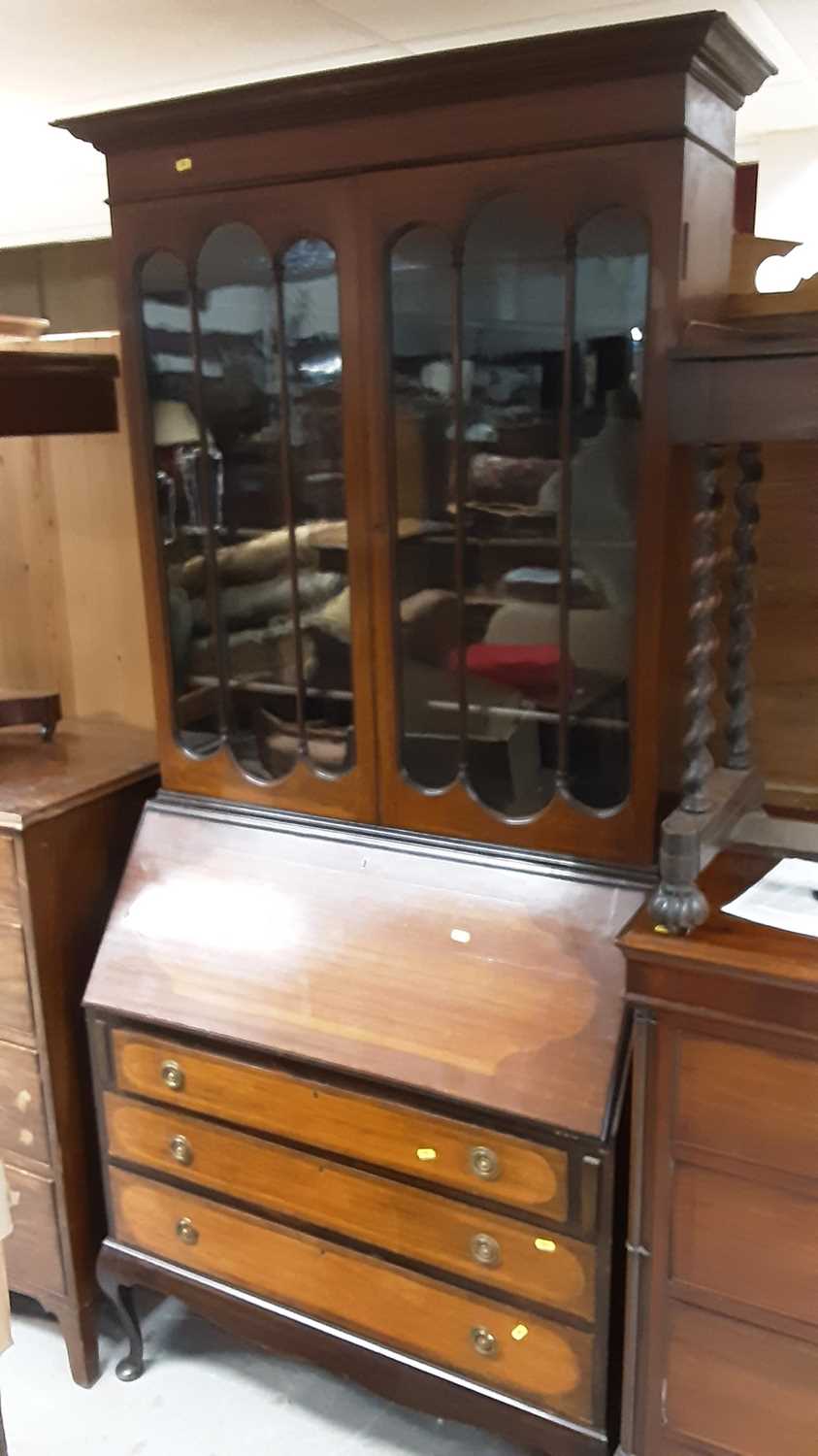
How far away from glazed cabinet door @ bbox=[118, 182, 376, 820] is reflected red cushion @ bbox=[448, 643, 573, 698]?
0.16 meters

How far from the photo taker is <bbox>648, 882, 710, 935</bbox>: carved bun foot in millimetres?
1297

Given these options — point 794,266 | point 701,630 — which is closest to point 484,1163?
point 701,630

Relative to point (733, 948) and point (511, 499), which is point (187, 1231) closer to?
point (733, 948)

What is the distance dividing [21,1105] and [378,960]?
727 millimetres

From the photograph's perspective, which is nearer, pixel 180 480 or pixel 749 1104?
pixel 749 1104

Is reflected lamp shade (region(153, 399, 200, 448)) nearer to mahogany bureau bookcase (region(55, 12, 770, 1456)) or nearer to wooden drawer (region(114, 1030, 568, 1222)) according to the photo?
mahogany bureau bookcase (region(55, 12, 770, 1456))

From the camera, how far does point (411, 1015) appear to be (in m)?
1.54

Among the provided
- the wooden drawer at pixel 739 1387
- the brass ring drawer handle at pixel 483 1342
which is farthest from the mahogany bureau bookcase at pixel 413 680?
the wooden drawer at pixel 739 1387

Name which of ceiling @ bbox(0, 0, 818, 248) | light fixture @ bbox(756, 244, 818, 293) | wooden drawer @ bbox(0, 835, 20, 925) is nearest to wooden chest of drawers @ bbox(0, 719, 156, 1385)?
wooden drawer @ bbox(0, 835, 20, 925)

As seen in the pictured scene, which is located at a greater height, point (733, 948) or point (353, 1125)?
point (733, 948)

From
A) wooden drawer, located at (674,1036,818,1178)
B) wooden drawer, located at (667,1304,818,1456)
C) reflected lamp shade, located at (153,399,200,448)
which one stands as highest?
reflected lamp shade, located at (153,399,200,448)

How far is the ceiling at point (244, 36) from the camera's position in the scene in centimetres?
186

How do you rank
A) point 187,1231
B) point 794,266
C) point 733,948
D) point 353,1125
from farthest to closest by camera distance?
1. point 794,266
2. point 187,1231
3. point 353,1125
4. point 733,948

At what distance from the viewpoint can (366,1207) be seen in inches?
63.7
